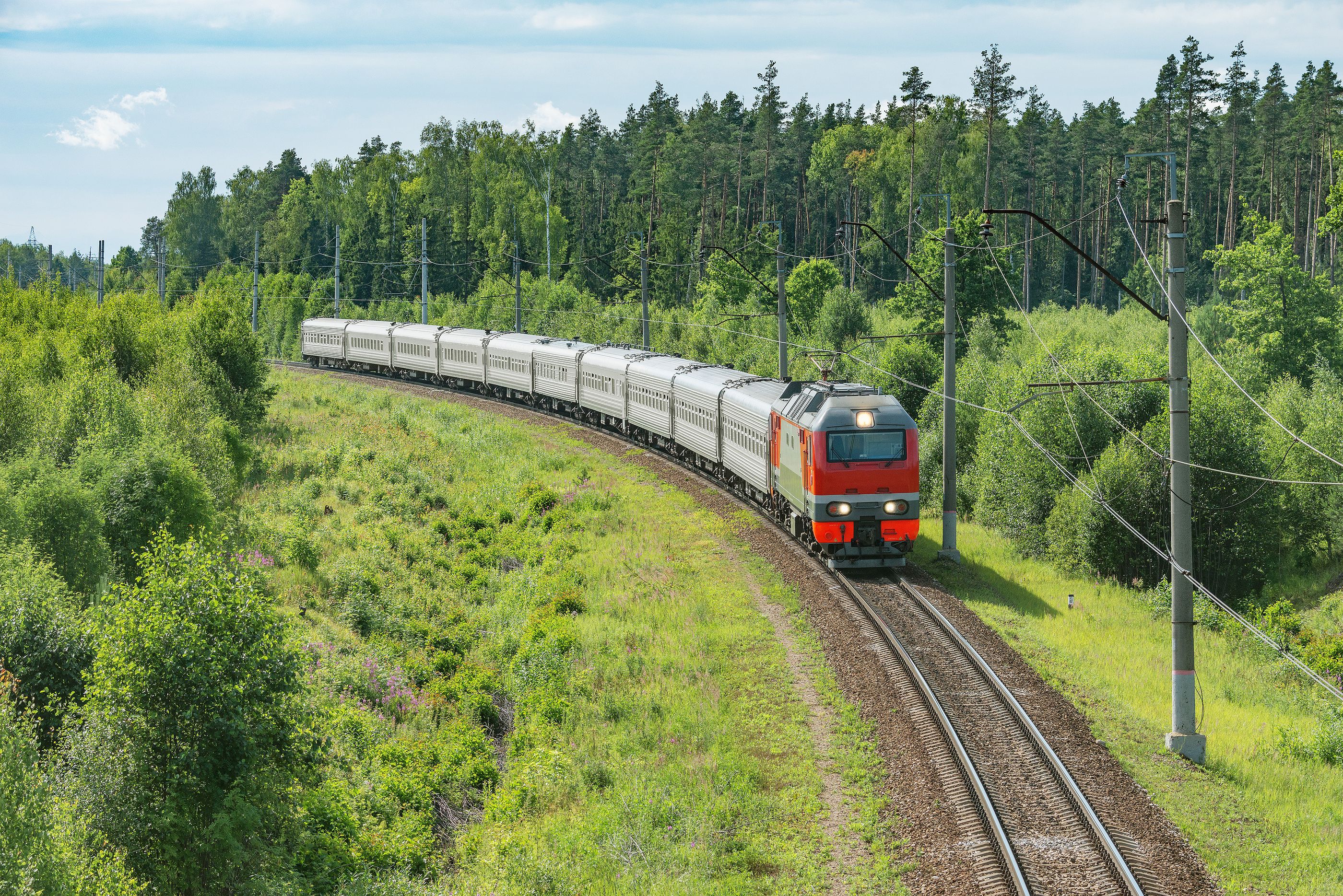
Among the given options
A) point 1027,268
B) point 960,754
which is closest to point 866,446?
point 960,754

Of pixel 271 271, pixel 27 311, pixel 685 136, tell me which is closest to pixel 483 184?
pixel 685 136

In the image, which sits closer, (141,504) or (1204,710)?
(1204,710)

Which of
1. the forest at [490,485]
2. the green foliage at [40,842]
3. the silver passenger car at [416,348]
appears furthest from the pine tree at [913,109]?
the green foliage at [40,842]

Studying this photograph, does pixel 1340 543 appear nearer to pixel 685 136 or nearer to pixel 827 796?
pixel 827 796

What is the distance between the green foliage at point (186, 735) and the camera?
53.3ft

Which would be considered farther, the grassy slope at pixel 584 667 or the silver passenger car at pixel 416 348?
the silver passenger car at pixel 416 348

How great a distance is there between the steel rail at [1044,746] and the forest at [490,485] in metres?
4.17

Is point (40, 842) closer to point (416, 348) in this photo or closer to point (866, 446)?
point (866, 446)

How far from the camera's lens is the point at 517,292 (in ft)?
217

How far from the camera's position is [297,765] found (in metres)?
17.9

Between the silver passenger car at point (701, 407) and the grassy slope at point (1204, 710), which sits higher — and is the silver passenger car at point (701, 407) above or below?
above

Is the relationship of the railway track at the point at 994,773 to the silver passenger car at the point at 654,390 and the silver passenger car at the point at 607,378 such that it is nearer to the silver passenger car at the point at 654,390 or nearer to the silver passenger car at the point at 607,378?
the silver passenger car at the point at 654,390

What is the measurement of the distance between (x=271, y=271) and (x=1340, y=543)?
113165 mm

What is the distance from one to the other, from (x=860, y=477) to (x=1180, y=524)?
8.96 metres
